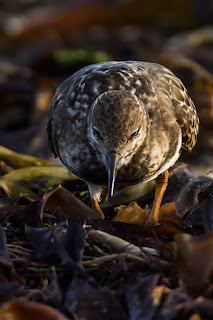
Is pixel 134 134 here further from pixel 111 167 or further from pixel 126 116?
pixel 111 167

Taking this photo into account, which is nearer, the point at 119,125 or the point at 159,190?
the point at 119,125

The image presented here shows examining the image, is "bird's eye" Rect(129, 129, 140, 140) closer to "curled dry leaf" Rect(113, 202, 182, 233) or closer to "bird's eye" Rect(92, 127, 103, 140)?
"bird's eye" Rect(92, 127, 103, 140)

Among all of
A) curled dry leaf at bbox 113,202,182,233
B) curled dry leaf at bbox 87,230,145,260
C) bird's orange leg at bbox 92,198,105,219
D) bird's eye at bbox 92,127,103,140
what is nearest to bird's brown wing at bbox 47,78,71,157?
bird's orange leg at bbox 92,198,105,219

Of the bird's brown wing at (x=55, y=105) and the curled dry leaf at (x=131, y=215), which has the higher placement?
the bird's brown wing at (x=55, y=105)

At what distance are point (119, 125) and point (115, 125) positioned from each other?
0.02m

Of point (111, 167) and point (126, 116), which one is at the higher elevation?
point (126, 116)

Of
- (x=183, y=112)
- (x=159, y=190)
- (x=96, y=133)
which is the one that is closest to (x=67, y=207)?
(x=96, y=133)

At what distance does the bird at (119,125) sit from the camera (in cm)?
260

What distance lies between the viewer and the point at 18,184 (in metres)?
3.16

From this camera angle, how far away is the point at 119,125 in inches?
101

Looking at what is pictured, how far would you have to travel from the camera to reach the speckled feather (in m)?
2.73

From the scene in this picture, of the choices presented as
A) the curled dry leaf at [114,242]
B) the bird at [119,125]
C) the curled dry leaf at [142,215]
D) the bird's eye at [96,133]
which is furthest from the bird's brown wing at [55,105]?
the curled dry leaf at [114,242]

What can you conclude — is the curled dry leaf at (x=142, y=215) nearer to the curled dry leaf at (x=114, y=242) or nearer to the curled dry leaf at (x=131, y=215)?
the curled dry leaf at (x=131, y=215)

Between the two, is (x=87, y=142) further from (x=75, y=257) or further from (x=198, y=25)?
(x=198, y=25)
